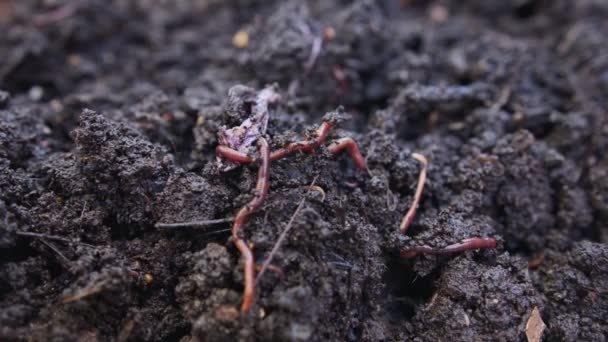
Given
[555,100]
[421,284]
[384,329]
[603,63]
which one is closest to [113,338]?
[384,329]

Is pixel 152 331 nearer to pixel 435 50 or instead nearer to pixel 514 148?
pixel 514 148

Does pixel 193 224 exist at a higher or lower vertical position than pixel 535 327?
higher

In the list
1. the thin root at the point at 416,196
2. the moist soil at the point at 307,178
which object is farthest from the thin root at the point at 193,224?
the thin root at the point at 416,196

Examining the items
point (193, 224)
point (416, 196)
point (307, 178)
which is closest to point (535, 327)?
point (416, 196)

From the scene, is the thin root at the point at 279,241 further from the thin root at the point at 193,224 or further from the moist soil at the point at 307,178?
the thin root at the point at 193,224

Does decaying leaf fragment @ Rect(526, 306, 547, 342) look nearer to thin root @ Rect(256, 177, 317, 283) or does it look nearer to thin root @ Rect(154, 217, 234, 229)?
thin root @ Rect(256, 177, 317, 283)

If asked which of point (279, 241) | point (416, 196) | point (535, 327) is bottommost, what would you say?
point (535, 327)

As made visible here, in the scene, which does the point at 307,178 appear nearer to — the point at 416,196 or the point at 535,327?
the point at 416,196

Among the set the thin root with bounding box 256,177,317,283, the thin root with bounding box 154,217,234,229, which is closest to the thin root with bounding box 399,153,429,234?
the thin root with bounding box 256,177,317,283
